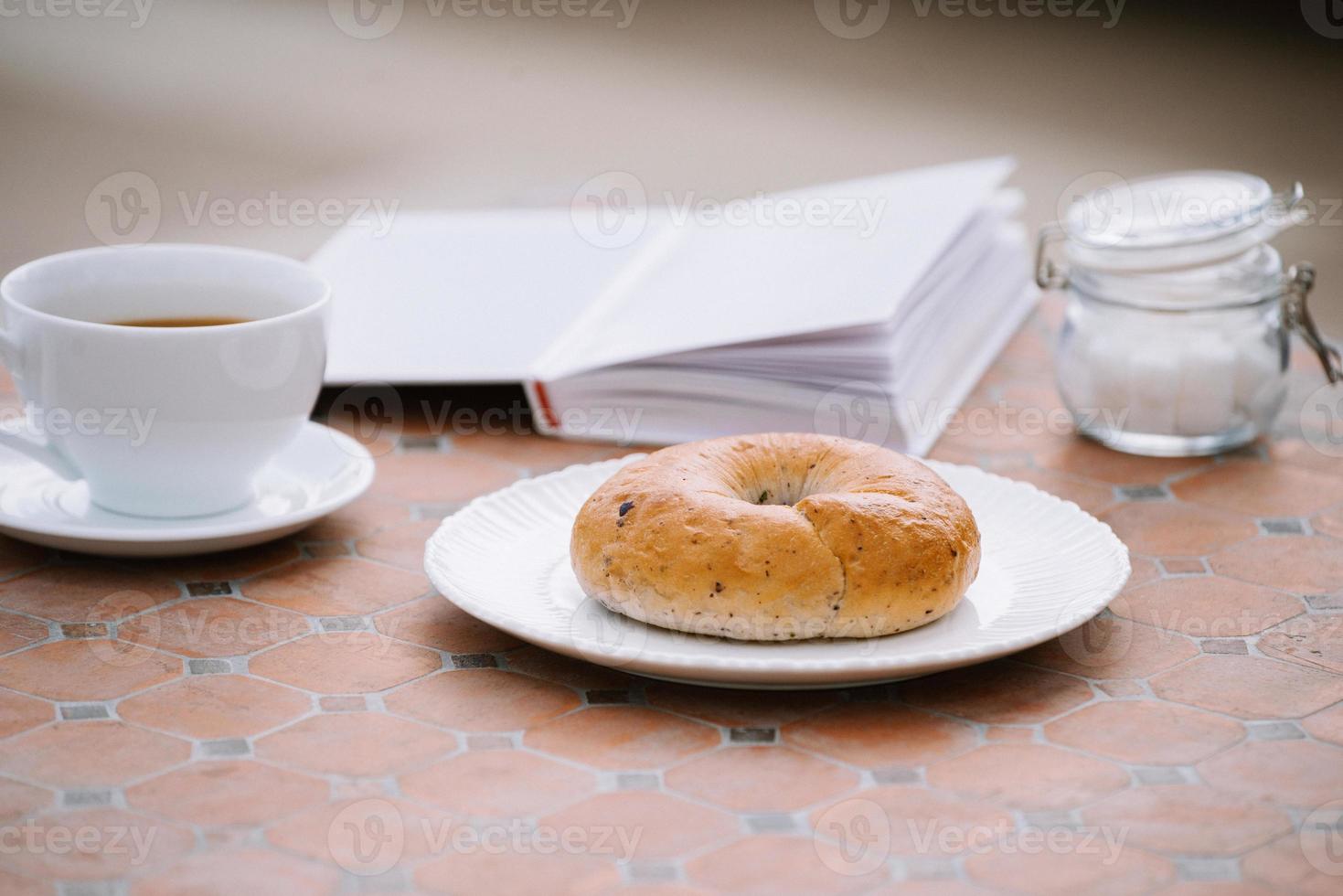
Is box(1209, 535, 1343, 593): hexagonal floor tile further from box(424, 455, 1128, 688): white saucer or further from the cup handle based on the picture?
the cup handle

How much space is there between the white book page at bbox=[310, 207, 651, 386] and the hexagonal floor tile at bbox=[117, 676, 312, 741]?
0.57m

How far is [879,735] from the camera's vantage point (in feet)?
2.95

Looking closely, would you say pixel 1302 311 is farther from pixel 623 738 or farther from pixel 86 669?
pixel 86 669

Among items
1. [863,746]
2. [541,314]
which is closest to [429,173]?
[541,314]

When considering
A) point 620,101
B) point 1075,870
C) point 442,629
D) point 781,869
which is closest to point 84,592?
point 442,629

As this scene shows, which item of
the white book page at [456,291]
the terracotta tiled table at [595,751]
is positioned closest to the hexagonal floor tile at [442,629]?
the terracotta tiled table at [595,751]

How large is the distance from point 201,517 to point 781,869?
641 millimetres

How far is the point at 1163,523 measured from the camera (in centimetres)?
127

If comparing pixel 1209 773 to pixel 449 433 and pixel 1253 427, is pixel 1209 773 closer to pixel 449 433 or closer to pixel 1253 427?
pixel 1253 427

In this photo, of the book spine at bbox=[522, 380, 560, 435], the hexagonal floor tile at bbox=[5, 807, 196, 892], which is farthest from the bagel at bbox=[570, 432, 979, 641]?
the book spine at bbox=[522, 380, 560, 435]

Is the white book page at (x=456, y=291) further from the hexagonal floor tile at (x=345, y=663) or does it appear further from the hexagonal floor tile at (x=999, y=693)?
the hexagonal floor tile at (x=999, y=693)

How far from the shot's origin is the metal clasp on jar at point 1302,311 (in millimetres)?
1438

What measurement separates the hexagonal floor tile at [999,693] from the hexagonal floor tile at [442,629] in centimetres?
29

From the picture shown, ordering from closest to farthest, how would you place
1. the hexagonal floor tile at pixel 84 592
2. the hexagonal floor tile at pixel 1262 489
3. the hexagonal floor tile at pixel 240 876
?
1. the hexagonal floor tile at pixel 240 876
2. the hexagonal floor tile at pixel 84 592
3. the hexagonal floor tile at pixel 1262 489
